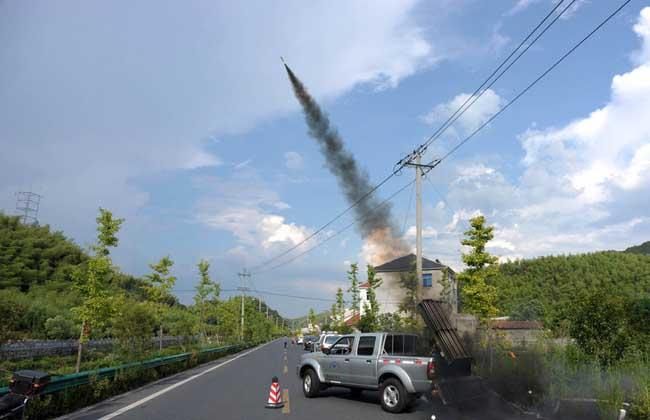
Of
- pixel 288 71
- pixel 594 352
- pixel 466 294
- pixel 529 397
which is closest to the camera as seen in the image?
pixel 529 397

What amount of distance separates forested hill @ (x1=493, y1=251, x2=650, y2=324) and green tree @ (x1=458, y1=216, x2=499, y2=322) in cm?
6161

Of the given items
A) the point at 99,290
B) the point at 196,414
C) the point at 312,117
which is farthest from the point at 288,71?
the point at 196,414

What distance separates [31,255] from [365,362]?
255ft

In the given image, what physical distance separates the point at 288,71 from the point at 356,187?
296 inches

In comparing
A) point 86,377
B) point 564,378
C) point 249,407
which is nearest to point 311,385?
point 249,407

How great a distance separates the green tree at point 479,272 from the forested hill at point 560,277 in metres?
61.6

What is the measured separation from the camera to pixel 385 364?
462 inches

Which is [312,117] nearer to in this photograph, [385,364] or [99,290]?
[99,290]

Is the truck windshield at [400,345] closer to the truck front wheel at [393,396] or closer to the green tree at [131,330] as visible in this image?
the truck front wheel at [393,396]

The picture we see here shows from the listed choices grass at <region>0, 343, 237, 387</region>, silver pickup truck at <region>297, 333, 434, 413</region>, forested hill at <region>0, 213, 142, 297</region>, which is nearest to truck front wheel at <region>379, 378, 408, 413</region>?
silver pickup truck at <region>297, 333, 434, 413</region>

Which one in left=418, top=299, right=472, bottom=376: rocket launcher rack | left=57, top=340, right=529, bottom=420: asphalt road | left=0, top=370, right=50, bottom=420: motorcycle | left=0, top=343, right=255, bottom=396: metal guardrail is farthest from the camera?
left=418, top=299, right=472, bottom=376: rocket launcher rack

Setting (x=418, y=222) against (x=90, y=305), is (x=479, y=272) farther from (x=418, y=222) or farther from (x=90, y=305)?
(x=90, y=305)

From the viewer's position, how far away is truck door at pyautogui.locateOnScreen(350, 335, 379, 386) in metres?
12.1

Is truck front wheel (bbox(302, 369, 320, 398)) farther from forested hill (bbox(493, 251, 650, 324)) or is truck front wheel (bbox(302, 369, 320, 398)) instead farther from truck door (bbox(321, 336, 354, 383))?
forested hill (bbox(493, 251, 650, 324))
